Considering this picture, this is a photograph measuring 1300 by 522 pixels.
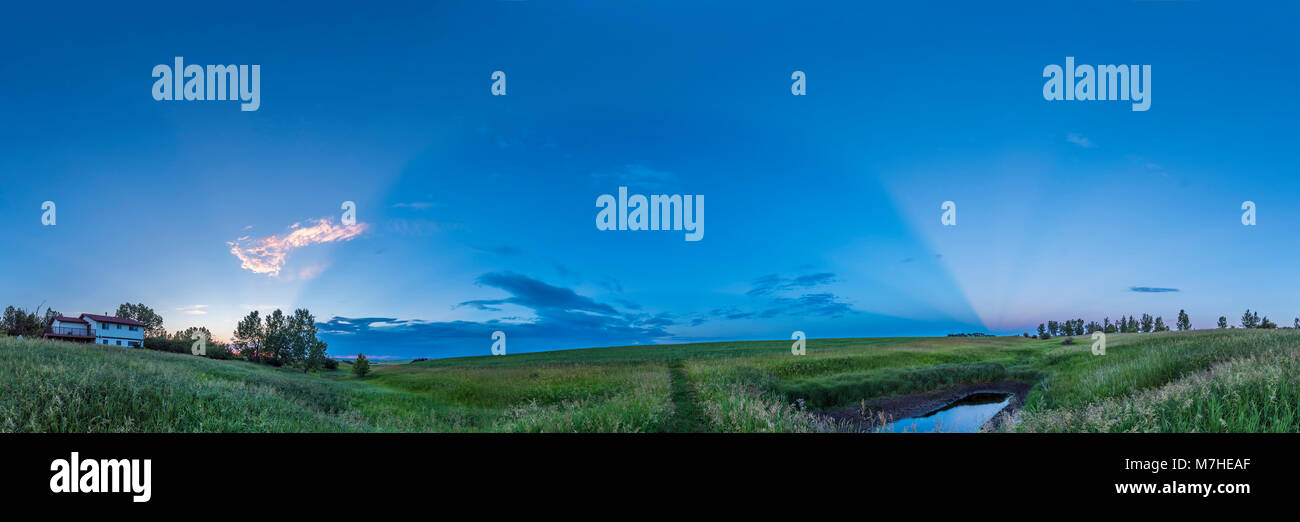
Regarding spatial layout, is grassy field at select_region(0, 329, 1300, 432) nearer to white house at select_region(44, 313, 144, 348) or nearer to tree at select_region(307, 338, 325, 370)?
white house at select_region(44, 313, 144, 348)

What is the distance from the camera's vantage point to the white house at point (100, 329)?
66.0 ft

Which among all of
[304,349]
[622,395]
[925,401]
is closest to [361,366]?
[304,349]

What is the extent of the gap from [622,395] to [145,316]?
19.0 m

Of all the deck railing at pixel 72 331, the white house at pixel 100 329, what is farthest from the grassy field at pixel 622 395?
the deck railing at pixel 72 331

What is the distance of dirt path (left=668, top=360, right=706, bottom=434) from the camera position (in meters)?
8.88

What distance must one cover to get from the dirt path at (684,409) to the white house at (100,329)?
970 inches

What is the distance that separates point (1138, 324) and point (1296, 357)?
60.6 feet

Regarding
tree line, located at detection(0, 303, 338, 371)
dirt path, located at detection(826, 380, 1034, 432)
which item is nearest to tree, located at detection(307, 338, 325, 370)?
tree line, located at detection(0, 303, 338, 371)

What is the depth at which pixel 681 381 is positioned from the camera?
13.1m

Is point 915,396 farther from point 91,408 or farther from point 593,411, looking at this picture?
point 91,408

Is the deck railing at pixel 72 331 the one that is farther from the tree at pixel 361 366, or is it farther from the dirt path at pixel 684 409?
the dirt path at pixel 684 409

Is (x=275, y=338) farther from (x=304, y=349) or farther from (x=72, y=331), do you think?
(x=72, y=331)
